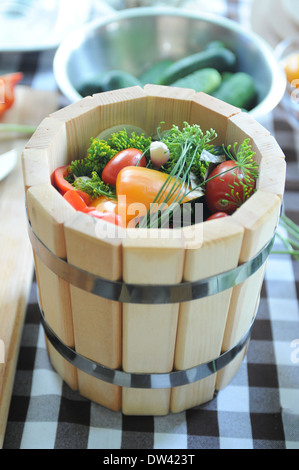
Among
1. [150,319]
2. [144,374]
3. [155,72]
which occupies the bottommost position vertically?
[144,374]

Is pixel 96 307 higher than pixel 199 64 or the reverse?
the reverse

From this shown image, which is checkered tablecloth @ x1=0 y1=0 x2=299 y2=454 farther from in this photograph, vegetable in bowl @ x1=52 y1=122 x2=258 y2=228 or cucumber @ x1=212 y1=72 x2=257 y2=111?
cucumber @ x1=212 y1=72 x2=257 y2=111

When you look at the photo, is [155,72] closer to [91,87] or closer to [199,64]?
[199,64]

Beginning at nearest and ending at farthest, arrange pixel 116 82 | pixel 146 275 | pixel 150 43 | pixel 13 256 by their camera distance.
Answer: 1. pixel 146 275
2. pixel 13 256
3. pixel 116 82
4. pixel 150 43

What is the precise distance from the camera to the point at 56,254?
2.53ft

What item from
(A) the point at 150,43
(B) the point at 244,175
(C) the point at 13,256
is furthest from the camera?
(A) the point at 150,43

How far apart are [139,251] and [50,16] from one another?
1.43m

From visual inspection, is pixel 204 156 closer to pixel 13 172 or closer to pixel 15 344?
pixel 15 344

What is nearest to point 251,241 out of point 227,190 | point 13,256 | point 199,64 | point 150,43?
point 227,190

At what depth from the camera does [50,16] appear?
72.7 inches

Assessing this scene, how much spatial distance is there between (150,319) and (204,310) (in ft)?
0.27

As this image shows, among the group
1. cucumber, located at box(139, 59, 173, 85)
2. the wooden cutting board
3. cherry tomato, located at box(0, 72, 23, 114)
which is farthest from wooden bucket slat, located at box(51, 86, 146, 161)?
cherry tomato, located at box(0, 72, 23, 114)

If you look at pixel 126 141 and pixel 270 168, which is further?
pixel 126 141

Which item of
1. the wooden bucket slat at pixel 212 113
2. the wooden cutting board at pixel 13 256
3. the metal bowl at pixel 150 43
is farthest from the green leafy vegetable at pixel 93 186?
the metal bowl at pixel 150 43
